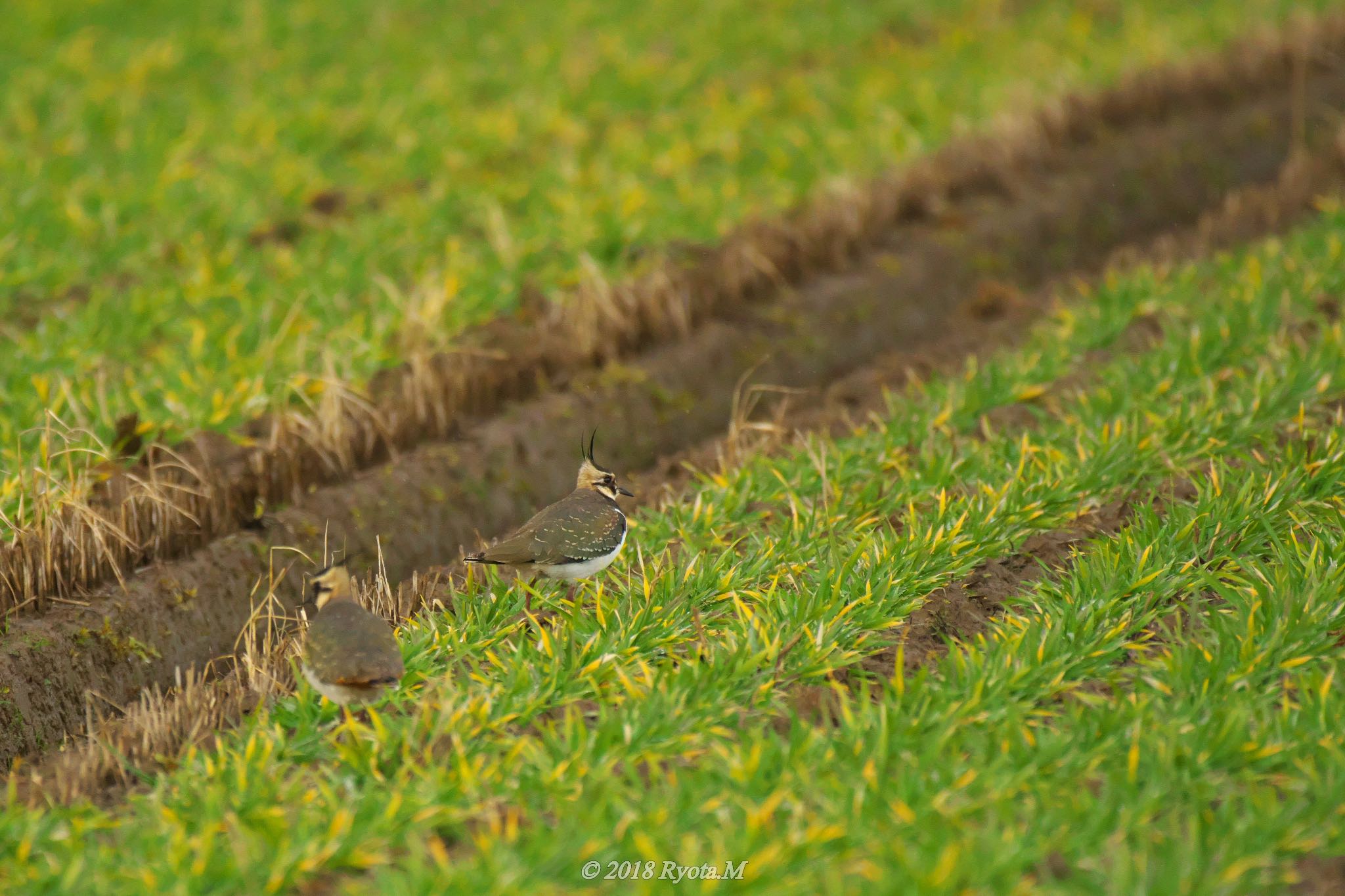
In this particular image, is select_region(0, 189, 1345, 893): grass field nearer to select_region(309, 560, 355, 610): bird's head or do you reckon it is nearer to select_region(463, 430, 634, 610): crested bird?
select_region(463, 430, 634, 610): crested bird

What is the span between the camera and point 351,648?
4.41 m

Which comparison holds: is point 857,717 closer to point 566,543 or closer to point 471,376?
point 566,543

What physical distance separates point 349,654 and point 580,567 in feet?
3.74

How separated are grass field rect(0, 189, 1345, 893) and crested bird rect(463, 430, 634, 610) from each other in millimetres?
148

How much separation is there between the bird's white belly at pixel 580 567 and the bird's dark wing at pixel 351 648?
86 centimetres

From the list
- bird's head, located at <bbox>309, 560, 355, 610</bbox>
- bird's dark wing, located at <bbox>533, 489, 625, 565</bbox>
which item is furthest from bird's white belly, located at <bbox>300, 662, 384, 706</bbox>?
bird's dark wing, located at <bbox>533, 489, 625, 565</bbox>

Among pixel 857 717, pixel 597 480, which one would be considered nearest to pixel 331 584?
pixel 597 480

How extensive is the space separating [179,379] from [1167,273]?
6566mm

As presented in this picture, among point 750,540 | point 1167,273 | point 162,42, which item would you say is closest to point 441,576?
point 750,540

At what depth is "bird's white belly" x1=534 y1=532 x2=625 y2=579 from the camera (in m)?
5.26

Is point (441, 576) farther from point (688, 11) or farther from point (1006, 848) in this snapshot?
point (688, 11)

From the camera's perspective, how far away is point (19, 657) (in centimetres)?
552

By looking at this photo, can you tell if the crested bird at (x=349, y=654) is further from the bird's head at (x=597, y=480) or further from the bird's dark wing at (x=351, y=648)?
the bird's head at (x=597, y=480)

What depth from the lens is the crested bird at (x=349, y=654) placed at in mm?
4371
